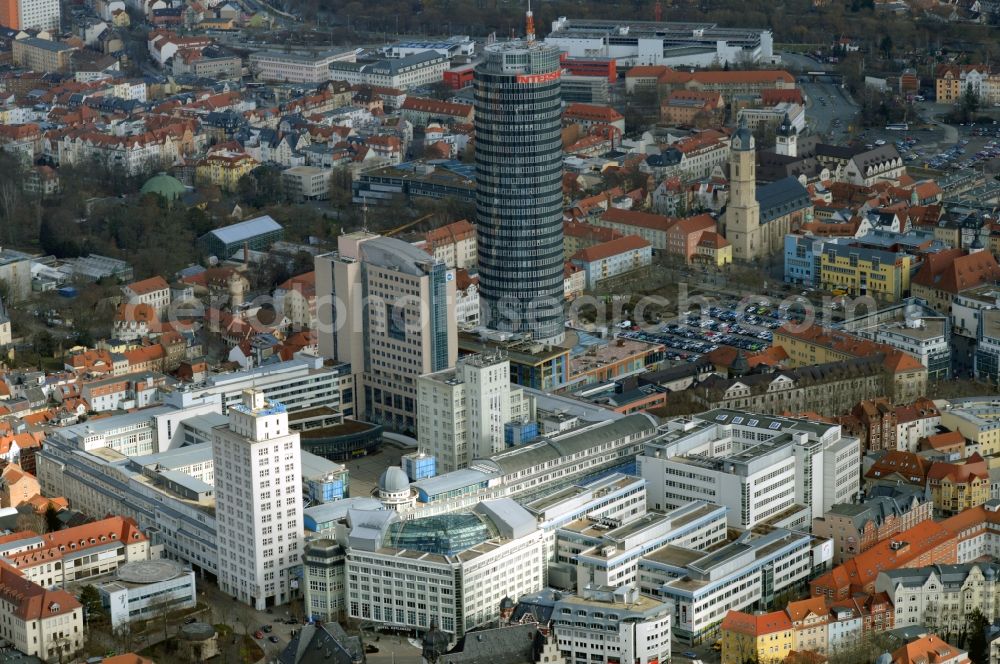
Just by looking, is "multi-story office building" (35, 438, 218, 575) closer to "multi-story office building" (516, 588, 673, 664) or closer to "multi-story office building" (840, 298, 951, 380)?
"multi-story office building" (516, 588, 673, 664)

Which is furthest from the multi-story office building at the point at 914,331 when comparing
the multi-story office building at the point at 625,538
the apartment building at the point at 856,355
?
the multi-story office building at the point at 625,538

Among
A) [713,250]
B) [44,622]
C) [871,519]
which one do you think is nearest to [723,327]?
[713,250]

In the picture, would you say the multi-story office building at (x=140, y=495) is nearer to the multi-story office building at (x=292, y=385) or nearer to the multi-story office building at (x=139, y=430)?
the multi-story office building at (x=139, y=430)

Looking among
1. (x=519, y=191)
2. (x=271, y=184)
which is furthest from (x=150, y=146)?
(x=519, y=191)

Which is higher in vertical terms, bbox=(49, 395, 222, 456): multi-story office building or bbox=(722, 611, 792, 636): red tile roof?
bbox=(49, 395, 222, 456): multi-story office building

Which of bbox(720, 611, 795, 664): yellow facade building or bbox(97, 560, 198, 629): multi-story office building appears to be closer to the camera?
bbox(720, 611, 795, 664): yellow facade building

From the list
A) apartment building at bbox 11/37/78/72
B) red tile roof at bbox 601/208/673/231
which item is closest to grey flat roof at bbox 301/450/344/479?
red tile roof at bbox 601/208/673/231
